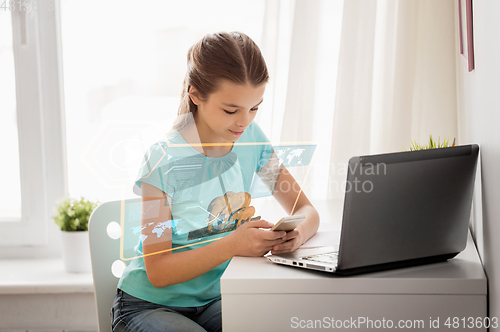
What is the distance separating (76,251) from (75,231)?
8 centimetres

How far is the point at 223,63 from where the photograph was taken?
0.90 m

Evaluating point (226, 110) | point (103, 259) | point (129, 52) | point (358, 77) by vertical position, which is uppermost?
point (129, 52)

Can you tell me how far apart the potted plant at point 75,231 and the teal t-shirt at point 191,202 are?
0.62 meters

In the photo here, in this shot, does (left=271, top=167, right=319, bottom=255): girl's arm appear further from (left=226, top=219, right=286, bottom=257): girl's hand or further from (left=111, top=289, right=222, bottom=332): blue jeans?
(left=111, top=289, right=222, bottom=332): blue jeans

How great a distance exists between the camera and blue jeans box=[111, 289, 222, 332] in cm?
86

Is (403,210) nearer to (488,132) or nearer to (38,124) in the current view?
(488,132)

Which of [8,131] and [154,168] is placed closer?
[154,168]

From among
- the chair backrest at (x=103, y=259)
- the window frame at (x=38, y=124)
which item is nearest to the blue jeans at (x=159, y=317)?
the chair backrest at (x=103, y=259)

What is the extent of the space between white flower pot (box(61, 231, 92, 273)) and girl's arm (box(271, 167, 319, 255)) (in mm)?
795

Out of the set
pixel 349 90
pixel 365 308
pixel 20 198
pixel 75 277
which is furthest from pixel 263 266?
pixel 20 198

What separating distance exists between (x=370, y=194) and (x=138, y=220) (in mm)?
517

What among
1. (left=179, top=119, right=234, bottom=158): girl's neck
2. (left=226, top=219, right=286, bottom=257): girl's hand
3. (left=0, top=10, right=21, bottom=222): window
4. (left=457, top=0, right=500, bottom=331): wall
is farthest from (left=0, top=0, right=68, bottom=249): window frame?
(left=457, top=0, right=500, bottom=331): wall

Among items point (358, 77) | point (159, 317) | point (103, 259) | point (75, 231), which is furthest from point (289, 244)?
point (75, 231)

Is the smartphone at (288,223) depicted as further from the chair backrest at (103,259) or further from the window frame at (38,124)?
the window frame at (38,124)
